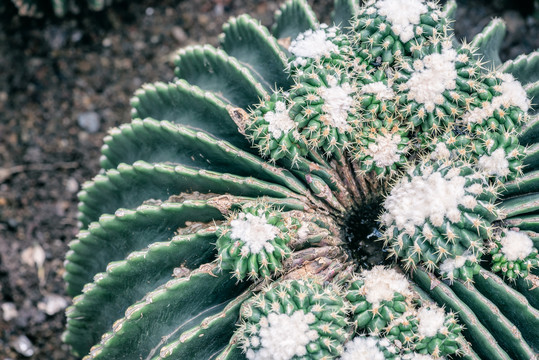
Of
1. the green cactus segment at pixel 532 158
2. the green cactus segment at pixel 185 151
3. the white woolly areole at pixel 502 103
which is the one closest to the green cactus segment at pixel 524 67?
the white woolly areole at pixel 502 103

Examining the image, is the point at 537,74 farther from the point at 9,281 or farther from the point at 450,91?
the point at 9,281

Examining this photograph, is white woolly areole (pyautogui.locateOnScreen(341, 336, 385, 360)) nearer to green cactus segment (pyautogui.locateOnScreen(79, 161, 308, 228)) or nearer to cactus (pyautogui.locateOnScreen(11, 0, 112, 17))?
green cactus segment (pyautogui.locateOnScreen(79, 161, 308, 228))

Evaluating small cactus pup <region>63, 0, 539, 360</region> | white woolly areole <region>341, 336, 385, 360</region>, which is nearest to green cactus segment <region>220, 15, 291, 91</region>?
small cactus pup <region>63, 0, 539, 360</region>

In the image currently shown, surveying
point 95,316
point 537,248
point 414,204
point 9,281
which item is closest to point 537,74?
point 537,248

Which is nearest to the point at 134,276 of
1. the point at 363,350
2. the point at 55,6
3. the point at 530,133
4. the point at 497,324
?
the point at 363,350

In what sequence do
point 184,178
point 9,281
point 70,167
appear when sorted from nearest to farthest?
point 184,178 → point 9,281 → point 70,167

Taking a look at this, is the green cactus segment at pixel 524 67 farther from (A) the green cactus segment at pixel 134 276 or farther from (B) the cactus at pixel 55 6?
(B) the cactus at pixel 55 6

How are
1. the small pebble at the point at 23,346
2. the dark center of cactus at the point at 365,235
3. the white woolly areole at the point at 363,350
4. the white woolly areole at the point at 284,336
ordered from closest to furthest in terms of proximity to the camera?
the white woolly areole at the point at 284,336 → the white woolly areole at the point at 363,350 → the dark center of cactus at the point at 365,235 → the small pebble at the point at 23,346

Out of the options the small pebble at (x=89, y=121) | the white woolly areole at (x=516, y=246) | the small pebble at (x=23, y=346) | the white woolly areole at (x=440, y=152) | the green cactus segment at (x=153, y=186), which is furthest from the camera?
the small pebble at (x=89, y=121)
